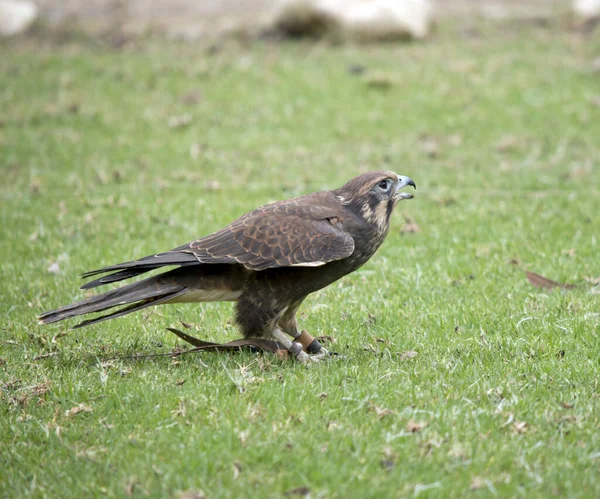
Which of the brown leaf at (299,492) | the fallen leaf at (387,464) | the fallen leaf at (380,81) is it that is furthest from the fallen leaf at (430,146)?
the brown leaf at (299,492)

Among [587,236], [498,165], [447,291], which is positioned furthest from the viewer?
[498,165]

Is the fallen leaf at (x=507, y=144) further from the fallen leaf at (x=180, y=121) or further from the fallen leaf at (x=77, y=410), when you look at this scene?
the fallen leaf at (x=77, y=410)

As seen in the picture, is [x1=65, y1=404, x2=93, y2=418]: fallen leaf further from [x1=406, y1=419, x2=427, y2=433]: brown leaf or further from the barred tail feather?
[x1=406, y1=419, x2=427, y2=433]: brown leaf

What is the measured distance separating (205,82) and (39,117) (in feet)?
9.16

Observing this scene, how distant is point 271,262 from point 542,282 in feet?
8.35

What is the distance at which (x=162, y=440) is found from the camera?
13.4 feet

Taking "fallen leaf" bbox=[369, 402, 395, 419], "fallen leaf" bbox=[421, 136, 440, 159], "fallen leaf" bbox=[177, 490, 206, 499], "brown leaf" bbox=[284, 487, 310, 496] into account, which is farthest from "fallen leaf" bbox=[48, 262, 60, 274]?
"fallen leaf" bbox=[421, 136, 440, 159]

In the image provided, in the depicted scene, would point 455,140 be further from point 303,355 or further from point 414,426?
point 414,426

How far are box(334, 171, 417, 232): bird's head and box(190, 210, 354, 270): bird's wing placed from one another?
8.2 inches

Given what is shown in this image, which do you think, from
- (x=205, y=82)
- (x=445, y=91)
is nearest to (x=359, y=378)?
(x=445, y=91)

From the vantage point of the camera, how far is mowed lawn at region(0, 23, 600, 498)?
392cm

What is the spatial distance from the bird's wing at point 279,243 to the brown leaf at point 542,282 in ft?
6.80

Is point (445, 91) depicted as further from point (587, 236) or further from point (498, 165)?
point (587, 236)

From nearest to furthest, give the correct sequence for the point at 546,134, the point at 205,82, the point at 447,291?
the point at 447,291 < the point at 546,134 < the point at 205,82
